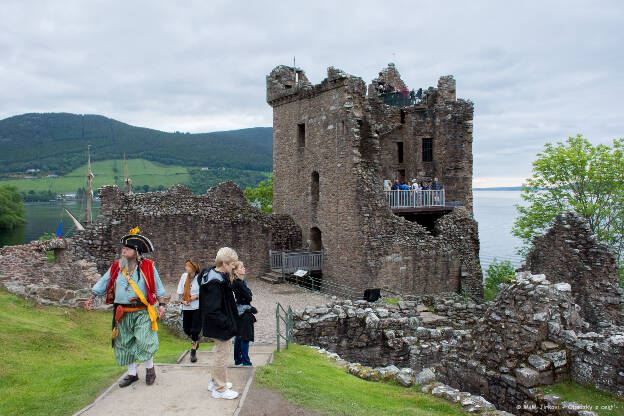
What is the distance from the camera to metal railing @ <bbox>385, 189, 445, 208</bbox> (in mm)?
23609

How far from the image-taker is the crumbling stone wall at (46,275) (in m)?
13.6

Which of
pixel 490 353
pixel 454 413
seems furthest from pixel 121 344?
pixel 490 353

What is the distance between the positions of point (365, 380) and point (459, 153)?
60.5 feet

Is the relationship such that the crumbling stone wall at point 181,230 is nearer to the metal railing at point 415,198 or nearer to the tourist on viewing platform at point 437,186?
the metal railing at point 415,198

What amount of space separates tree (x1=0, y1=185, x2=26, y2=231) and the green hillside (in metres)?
27.8

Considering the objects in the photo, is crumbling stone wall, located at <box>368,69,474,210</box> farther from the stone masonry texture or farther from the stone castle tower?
the stone masonry texture

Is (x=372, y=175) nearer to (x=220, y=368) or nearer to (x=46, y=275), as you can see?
(x=46, y=275)

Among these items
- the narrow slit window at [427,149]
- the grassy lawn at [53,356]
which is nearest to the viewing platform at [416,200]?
the narrow slit window at [427,149]

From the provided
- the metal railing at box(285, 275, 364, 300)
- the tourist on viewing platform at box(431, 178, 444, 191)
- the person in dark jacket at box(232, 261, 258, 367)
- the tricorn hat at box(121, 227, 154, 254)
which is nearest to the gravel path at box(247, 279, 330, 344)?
the metal railing at box(285, 275, 364, 300)

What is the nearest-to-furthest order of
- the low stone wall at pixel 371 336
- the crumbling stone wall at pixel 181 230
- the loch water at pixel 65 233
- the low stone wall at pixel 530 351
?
1. the low stone wall at pixel 530 351
2. the low stone wall at pixel 371 336
3. the crumbling stone wall at pixel 181 230
4. the loch water at pixel 65 233

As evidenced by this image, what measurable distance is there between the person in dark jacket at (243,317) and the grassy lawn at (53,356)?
142cm

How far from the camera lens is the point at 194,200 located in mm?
22109

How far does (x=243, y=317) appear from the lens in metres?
8.62

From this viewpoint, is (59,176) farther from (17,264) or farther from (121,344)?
(121,344)
